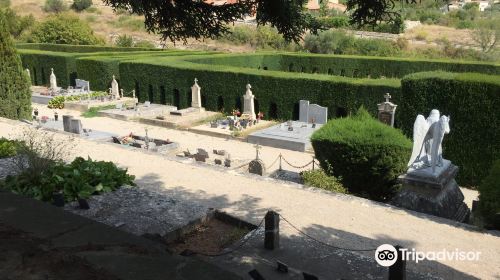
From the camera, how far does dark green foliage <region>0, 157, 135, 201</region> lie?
8.47 metres

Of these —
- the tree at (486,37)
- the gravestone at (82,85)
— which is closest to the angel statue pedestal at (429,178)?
the gravestone at (82,85)

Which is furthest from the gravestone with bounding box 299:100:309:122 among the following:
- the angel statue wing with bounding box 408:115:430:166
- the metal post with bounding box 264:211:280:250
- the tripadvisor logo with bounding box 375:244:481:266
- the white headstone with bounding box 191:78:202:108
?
the metal post with bounding box 264:211:280:250

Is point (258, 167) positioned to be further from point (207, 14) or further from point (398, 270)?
point (398, 270)

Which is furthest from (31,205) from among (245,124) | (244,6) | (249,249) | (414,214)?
(245,124)

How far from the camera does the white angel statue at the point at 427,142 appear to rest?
35.0 feet

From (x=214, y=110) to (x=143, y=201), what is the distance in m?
15.7

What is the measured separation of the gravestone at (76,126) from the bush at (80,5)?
67.3m

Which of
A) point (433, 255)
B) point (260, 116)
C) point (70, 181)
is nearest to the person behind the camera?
point (433, 255)

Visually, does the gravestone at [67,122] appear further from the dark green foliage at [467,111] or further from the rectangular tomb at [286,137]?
the dark green foliage at [467,111]

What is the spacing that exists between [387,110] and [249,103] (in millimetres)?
6837

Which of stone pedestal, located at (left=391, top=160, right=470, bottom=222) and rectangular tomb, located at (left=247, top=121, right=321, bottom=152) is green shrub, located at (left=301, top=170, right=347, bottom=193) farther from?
rectangular tomb, located at (left=247, top=121, right=321, bottom=152)

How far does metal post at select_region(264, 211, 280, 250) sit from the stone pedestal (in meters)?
4.57

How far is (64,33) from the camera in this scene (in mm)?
46531

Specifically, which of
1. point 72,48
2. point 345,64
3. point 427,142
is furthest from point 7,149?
point 72,48
